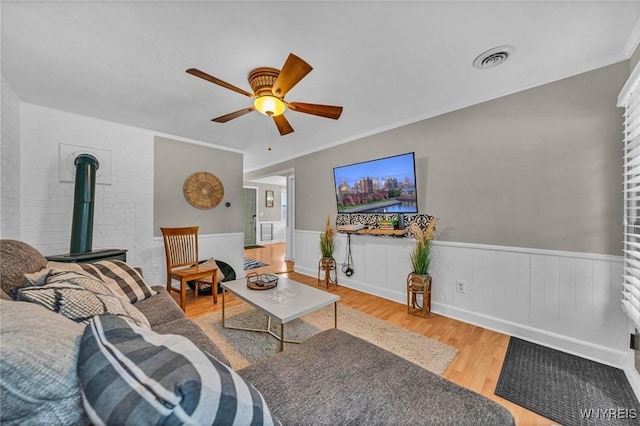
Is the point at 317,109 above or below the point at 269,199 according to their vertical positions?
above

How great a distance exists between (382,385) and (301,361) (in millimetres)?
359

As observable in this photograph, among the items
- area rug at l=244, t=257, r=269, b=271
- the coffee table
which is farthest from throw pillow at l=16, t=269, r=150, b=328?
area rug at l=244, t=257, r=269, b=271

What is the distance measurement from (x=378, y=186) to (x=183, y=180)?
298cm

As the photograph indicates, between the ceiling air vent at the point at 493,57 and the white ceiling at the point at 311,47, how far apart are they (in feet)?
0.17

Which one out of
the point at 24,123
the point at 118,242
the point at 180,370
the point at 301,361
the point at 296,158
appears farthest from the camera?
the point at 296,158

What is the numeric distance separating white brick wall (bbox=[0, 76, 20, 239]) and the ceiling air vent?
159 inches

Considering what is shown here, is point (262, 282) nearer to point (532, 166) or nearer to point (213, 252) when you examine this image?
point (213, 252)

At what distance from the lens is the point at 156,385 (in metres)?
0.47

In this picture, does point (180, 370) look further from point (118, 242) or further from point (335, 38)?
point (118, 242)

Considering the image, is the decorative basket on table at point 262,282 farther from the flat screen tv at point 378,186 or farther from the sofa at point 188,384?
the flat screen tv at point 378,186

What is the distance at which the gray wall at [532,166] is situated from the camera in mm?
1880

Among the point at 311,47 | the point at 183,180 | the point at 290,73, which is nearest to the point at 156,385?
the point at 290,73

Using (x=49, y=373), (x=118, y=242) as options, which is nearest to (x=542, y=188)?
(x=49, y=373)

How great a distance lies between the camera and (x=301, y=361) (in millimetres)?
1092
